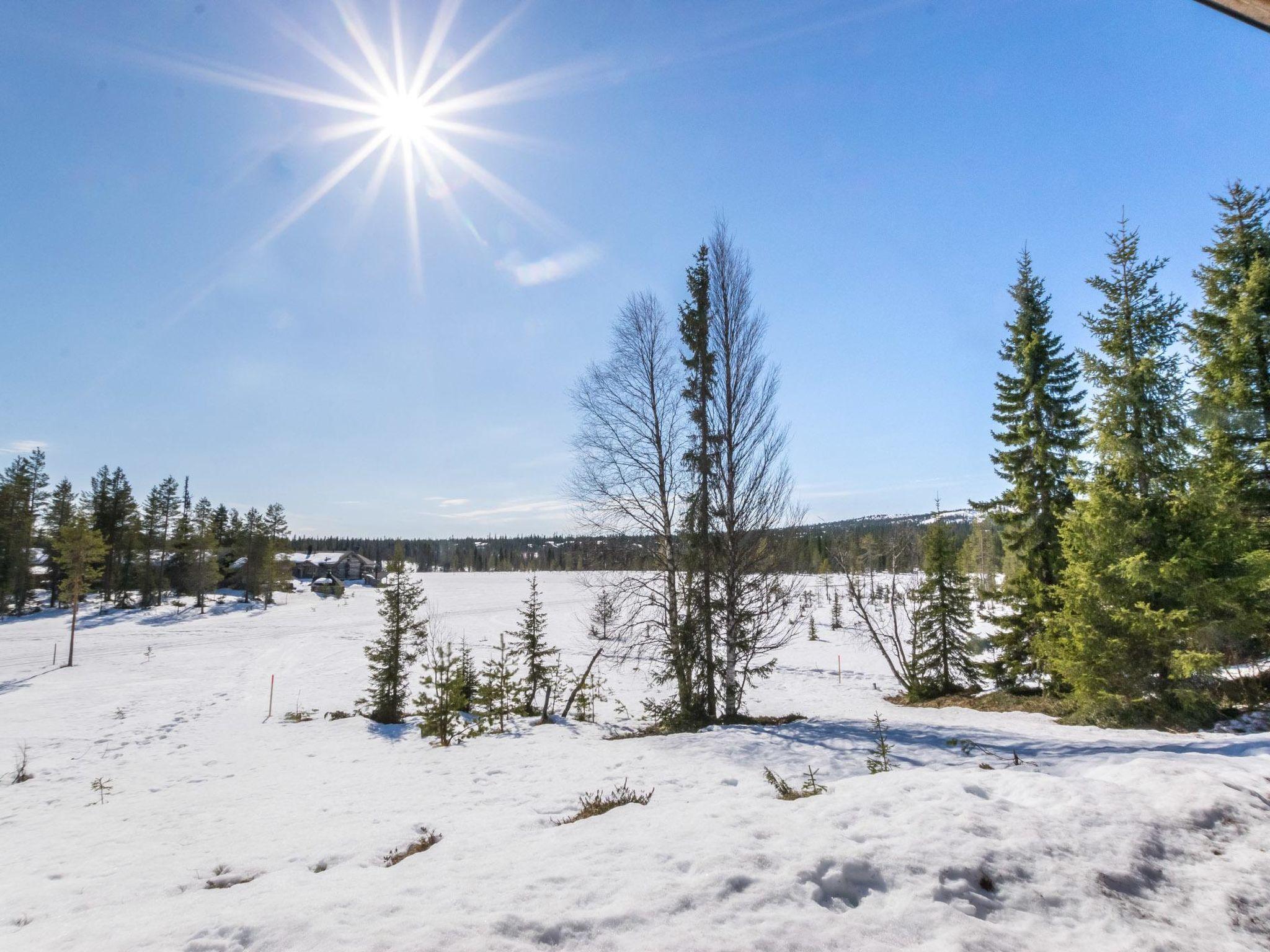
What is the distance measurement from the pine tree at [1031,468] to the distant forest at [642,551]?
246 inches

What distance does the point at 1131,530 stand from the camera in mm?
12172

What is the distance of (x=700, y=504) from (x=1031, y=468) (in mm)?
12159

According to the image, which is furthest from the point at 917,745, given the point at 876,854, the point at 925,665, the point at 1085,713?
the point at 925,665

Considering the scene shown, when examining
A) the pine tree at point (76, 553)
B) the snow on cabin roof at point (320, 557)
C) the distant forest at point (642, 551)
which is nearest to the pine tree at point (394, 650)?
the distant forest at point (642, 551)

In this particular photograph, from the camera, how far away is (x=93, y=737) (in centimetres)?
1784

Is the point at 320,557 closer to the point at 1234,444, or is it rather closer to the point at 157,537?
the point at 157,537

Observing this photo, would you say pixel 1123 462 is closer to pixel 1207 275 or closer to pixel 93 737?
pixel 1207 275

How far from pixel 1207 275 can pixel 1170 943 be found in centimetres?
1956

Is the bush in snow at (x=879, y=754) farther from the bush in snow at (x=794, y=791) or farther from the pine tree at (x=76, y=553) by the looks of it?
the pine tree at (x=76, y=553)

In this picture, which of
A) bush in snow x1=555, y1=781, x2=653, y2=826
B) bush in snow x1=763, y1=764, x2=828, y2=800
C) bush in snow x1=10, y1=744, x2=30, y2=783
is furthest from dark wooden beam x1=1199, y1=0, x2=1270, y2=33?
bush in snow x1=10, y1=744, x2=30, y2=783

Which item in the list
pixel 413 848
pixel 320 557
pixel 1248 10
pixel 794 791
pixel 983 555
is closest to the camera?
pixel 1248 10

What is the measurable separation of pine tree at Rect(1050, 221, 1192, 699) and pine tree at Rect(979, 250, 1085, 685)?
2.88m

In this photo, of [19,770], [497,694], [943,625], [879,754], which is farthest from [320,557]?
[879,754]

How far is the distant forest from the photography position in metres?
13.1
